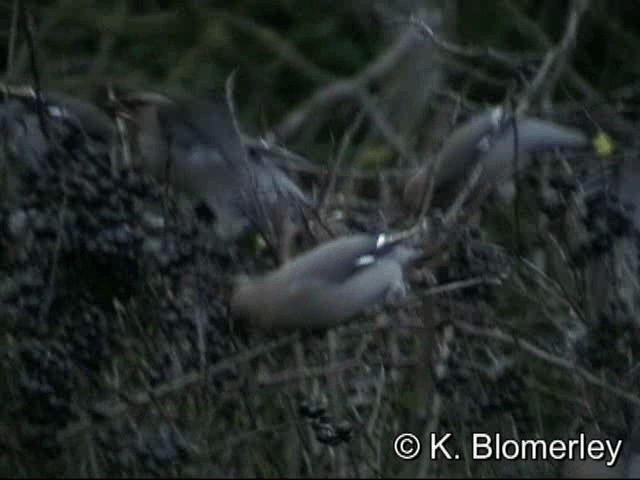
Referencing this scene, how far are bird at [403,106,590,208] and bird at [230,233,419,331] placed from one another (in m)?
0.23

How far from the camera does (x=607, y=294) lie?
11.6 feet

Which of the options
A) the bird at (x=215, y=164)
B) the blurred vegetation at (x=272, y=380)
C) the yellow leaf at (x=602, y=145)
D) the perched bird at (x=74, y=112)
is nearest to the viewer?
the blurred vegetation at (x=272, y=380)

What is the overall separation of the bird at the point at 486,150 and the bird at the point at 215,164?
0.87 feet

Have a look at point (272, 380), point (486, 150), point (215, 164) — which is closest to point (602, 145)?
point (486, 150)

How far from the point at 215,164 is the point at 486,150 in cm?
53

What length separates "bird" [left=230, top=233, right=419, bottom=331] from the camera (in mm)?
3447

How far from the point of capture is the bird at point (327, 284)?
345 cm

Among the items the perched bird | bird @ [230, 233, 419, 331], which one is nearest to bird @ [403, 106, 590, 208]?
bird @ [230, 233, 419, 331]

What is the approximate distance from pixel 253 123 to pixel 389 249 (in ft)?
17.3

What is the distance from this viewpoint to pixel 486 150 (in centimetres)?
405

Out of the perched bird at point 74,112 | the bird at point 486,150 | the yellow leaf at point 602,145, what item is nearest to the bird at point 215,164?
the perched bird at point 74,112

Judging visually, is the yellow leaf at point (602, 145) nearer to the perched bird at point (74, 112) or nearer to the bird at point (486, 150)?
the bird at point (486, 150)

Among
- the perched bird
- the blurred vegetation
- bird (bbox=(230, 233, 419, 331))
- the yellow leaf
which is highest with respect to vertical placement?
the yellow leaf

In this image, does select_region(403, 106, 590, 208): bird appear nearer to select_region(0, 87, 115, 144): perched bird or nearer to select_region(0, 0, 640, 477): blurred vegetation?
select_region(0, 0, 640, 477): blurred vegetation
